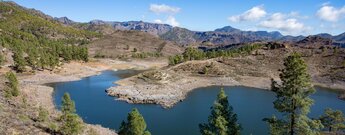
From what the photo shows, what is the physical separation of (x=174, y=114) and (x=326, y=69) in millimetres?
99452

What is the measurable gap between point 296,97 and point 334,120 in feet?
138

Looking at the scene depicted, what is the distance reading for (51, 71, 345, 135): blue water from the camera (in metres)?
75.2

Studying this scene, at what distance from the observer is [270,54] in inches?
6841

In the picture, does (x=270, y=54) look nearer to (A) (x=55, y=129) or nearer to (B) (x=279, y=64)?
(B) (x=279, y=64)

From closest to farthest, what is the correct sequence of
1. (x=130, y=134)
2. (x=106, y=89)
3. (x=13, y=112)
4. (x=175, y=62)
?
(x=130, y=134) → (x=13, y=112) → (x=106, y=89) → (x=175, y=62)

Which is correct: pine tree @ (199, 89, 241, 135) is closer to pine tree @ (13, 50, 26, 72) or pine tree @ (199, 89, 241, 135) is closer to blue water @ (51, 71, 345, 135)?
blue water @ (51, 71, 345, 135)

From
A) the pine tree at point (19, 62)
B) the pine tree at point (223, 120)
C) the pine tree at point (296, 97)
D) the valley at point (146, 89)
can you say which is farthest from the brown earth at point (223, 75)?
the pine tree at point (296, 97)

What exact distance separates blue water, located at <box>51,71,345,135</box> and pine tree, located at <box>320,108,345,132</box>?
39.9 feet

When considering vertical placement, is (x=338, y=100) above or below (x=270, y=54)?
below

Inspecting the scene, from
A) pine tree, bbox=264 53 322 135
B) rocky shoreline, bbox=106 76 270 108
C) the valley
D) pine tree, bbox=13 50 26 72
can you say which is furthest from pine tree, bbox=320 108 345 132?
pine tree, bbox=13 50 26 72

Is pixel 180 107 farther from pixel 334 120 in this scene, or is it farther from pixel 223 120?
pixel 223 120

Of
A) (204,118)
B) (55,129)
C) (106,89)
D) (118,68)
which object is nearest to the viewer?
(55,129)

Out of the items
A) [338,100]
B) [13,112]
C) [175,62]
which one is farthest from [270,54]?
[13,112]

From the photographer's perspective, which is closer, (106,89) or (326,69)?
(106,89)
